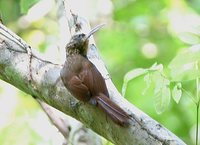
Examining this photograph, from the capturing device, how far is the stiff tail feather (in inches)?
62.3

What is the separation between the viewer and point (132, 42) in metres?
4.02

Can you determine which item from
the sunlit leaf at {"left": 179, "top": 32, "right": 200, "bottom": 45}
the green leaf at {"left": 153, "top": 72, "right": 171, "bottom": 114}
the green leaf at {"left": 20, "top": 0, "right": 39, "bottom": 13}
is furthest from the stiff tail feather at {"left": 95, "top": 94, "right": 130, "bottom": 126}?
the green leaf at {"left": 20, "top": 0, "right": 39, "bottom": 13}

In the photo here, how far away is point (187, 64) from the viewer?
1793 mm

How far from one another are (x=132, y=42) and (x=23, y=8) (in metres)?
1.83

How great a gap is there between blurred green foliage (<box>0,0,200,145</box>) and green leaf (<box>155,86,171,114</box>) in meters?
1.49

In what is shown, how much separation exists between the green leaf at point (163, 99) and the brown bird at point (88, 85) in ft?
0.48

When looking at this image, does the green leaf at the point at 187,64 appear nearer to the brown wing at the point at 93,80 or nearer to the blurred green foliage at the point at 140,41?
the brown wing at the point at 93,80

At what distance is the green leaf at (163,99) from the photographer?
1738mm

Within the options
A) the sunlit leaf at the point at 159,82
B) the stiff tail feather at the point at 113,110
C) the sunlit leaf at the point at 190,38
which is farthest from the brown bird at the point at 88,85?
the sunlit leaf at the point at 190,38

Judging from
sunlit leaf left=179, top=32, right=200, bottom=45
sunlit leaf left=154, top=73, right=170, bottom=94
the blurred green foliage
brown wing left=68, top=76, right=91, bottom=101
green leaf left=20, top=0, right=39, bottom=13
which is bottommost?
the blurred green foliage

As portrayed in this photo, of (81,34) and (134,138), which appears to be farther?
(81,34)

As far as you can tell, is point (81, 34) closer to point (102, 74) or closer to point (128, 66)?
point (102, 74)

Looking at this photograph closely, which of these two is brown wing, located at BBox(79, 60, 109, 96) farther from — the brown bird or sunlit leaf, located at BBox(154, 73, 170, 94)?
sunlit leaf, located at BBox(154, 73, 170, 94)

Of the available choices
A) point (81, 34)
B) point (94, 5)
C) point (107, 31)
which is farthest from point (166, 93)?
point (107, 31)
